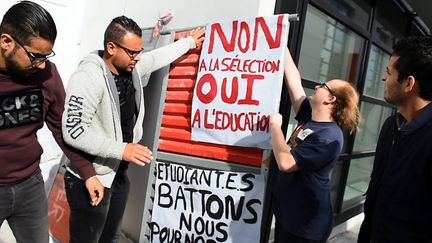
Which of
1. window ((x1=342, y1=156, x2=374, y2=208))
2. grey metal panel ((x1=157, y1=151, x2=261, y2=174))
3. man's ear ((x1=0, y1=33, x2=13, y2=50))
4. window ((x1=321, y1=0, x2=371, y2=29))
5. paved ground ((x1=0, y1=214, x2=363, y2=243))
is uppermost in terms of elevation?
window ((x1=321, y1=0, x2=371, y2=29))

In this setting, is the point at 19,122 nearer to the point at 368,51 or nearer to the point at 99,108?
the point at 99,108

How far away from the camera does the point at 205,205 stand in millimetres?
2594

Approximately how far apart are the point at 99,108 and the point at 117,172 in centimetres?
50

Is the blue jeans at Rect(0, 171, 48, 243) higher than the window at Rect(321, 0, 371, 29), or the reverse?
the window at Rect(321, 0, 371, 29)

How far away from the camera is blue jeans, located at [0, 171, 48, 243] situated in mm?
1852

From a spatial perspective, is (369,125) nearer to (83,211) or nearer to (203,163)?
(203,163)

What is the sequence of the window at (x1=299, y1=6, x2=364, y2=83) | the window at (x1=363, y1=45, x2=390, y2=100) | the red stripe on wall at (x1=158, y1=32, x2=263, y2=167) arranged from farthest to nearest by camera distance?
the window at (x1=363, y1=45, x2=390, y2=100), the window at (x1=299, y1=6, x2=364, y2=83), the red stripe on wall at (x1=158, y1=32, x2=263, y2=167)

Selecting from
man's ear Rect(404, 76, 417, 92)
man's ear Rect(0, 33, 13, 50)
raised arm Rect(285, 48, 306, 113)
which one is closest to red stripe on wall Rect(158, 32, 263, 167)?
raised arm Rect(285, 48, 306, 113)

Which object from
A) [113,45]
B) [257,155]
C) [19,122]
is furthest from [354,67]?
[19,122]

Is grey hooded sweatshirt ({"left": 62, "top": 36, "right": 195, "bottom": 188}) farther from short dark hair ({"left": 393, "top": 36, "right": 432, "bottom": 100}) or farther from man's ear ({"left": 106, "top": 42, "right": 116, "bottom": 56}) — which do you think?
short dark hair ({"left": 393, "top": 36, "right": 432, "bottom": 100})

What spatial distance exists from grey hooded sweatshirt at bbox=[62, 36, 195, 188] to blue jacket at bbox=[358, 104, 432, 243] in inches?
59.4

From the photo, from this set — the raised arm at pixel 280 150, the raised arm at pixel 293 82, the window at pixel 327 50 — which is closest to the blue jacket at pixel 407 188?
the raised arm at pixel 280 150

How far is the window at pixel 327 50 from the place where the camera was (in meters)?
3.15

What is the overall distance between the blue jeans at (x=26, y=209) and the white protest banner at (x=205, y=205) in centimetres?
96
